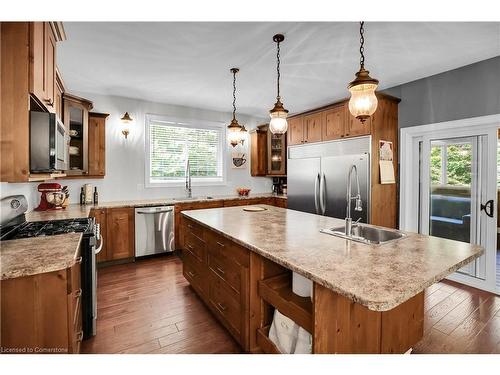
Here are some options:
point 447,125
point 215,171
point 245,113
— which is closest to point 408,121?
point 447,125

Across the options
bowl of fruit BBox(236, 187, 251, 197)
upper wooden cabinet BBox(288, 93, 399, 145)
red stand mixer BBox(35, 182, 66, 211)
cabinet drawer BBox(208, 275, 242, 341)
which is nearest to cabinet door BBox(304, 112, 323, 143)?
upper wooden cabinet BBox(288, 93, 399, 145)

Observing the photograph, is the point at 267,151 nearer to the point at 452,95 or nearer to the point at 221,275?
the point at 452,95

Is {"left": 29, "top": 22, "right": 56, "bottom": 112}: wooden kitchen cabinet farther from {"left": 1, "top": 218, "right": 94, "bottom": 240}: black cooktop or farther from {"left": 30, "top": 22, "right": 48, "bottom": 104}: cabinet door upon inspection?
{"left": 1, "top": 218, "right": 94, "bottom": 240}: black cooktop

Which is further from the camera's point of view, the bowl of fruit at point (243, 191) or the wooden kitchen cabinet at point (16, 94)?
the bowl of fruit at point (243, 191)

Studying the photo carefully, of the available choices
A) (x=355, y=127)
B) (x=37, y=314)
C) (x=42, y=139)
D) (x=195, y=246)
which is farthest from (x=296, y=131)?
(x=37, y=314)

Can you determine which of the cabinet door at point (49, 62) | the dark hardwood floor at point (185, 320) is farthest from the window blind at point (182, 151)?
the cabinet door at point (49, 62)

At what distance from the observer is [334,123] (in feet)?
12.7

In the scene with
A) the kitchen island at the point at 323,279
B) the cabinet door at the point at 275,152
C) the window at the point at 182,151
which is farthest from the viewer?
the cabinet door at the point at 275,152

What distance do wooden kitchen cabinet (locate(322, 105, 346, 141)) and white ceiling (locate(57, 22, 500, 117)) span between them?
14.3 inches

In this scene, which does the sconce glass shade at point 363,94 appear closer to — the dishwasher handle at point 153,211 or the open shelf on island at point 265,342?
the open shelf on island at point 265,342

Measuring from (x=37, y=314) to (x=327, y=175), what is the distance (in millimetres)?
A: 3540

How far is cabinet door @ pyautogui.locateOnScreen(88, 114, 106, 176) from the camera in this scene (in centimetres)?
386

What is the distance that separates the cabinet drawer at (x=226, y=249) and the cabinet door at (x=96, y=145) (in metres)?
2.59

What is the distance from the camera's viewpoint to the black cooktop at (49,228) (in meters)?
1.88
